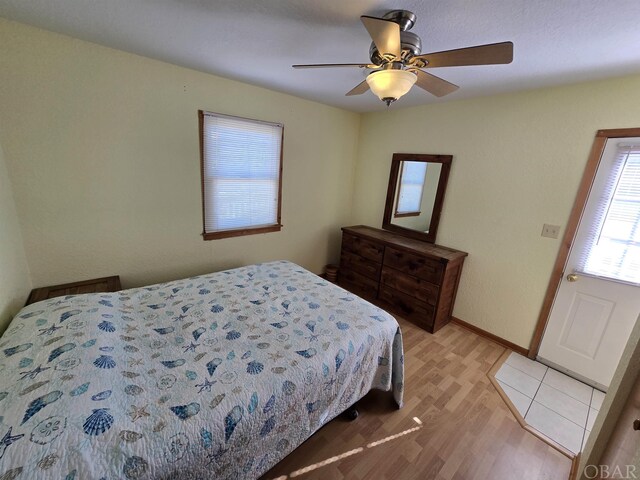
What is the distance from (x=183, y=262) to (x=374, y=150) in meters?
2.57

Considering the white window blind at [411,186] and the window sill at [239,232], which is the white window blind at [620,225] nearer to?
the white window blind at [411,186]

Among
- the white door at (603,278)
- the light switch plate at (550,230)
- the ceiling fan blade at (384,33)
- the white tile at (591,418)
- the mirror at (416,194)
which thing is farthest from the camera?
the mirror at (416,194)

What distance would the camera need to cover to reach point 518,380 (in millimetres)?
2086

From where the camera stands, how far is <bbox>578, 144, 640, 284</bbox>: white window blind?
5.90ft

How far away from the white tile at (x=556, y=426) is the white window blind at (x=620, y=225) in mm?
1078

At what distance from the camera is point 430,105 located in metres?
2.75

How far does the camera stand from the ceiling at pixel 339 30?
Result: 3.84ft

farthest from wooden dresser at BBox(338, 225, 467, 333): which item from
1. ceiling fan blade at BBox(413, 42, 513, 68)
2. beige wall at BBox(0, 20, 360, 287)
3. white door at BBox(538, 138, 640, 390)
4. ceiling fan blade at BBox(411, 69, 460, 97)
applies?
ceiling fan blade at BBox(413, 42, 513, 68)

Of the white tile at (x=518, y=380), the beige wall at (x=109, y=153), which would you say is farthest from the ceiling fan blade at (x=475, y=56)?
the white tile at (x=518, y=380)

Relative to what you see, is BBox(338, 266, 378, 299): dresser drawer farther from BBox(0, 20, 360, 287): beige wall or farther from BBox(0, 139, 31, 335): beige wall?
BBox(0, 139, 31, 335): beige wall

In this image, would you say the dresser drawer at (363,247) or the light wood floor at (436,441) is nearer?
the light wood floor at (436,441)

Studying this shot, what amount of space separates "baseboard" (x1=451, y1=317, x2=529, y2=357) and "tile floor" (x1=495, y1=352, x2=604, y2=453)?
84 millimetres

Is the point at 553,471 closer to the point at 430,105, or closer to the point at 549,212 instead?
the point at 549,212

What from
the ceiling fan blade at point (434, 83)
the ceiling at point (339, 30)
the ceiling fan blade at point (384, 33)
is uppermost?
the ceiling at point (339, 30)
